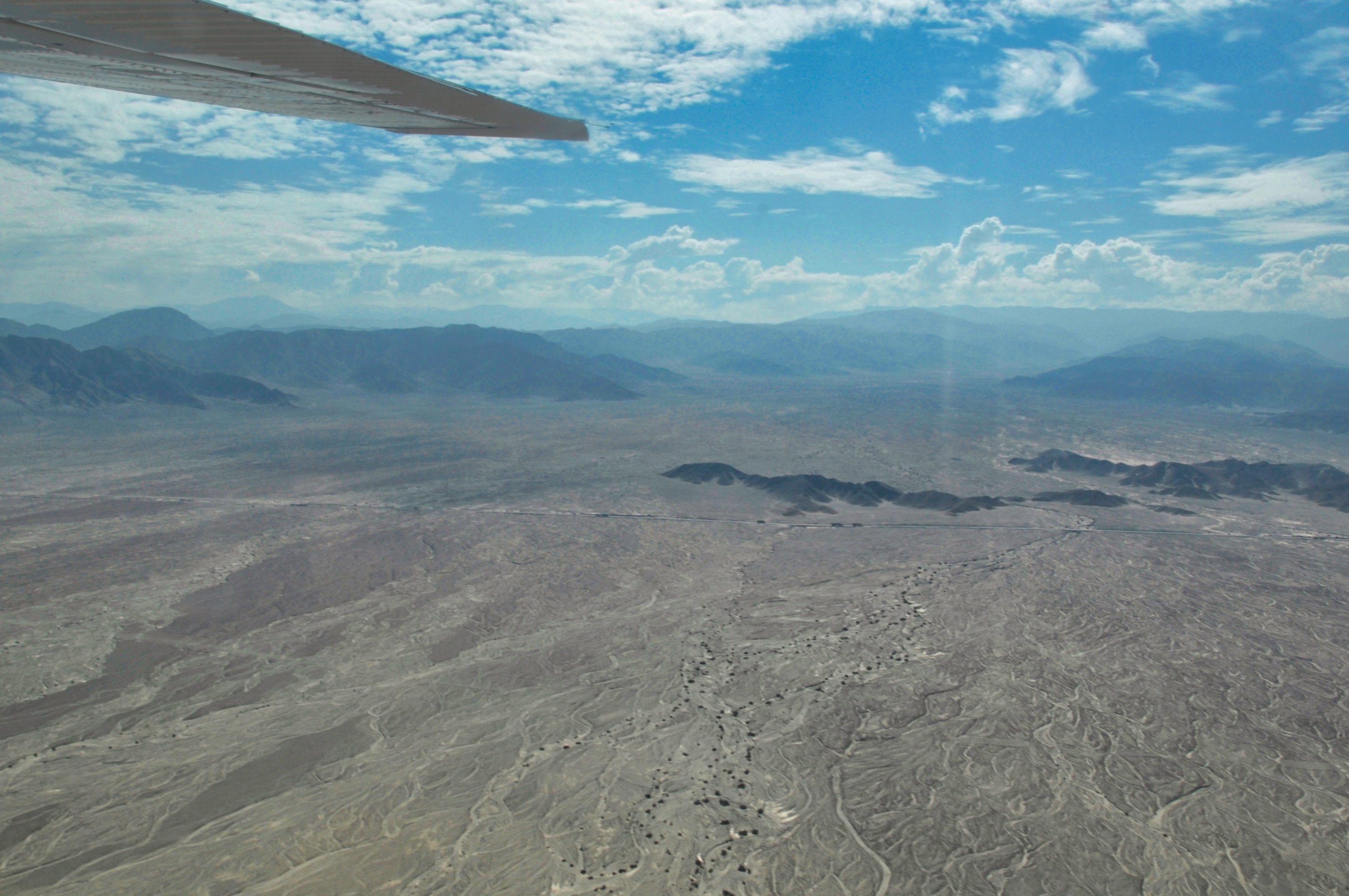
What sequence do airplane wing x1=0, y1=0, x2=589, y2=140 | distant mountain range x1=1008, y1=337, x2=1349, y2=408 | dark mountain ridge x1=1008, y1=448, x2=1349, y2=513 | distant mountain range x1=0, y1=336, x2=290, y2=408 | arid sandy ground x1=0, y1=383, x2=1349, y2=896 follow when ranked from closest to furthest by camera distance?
airplane wing x1=0, y1=0, x2=589, y2=140
arid sandy ground x1=0, y1=383, x2=1349, y2=896
dark mountain ridge x1=1008, y1=448, x2=1349, y2=513
distant mountain range x1=0, y1=336, x2=290, y2=408
distant mountain range x1=1008, y1=337, x2=1349, y2=408

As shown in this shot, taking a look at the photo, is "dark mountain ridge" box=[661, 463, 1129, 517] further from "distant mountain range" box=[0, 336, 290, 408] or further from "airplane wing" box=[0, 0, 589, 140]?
"distant mountain range" box=[0, 336, 290, 408]

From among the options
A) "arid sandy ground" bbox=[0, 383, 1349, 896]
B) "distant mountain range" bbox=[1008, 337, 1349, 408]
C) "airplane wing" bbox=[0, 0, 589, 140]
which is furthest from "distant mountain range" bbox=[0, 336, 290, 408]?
"distant mountain range" bbox=[1008, 337, 1349, 408]

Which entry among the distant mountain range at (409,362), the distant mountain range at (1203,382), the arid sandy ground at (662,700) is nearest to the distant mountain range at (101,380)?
the distant mountain range at (409,362)

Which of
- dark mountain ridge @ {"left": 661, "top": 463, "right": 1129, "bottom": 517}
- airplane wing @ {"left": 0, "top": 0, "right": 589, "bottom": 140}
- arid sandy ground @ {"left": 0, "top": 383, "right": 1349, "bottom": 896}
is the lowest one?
dark mountain ridge @ {"left": 661, "top": 463, "right": 1129, "bottom": 517}

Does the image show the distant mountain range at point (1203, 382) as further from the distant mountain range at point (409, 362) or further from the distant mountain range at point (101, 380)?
the distant mountain range at point (101, 380)

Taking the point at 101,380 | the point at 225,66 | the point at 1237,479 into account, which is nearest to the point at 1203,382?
the point at 1237,479

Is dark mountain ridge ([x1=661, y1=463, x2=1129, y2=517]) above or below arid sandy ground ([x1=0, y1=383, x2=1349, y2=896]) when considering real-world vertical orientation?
below

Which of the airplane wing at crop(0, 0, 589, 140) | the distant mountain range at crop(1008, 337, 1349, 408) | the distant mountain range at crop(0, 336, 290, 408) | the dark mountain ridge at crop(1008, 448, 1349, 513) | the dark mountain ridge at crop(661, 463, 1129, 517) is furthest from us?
the distant mountain range at crop(1008, 337, 1349, 408)
